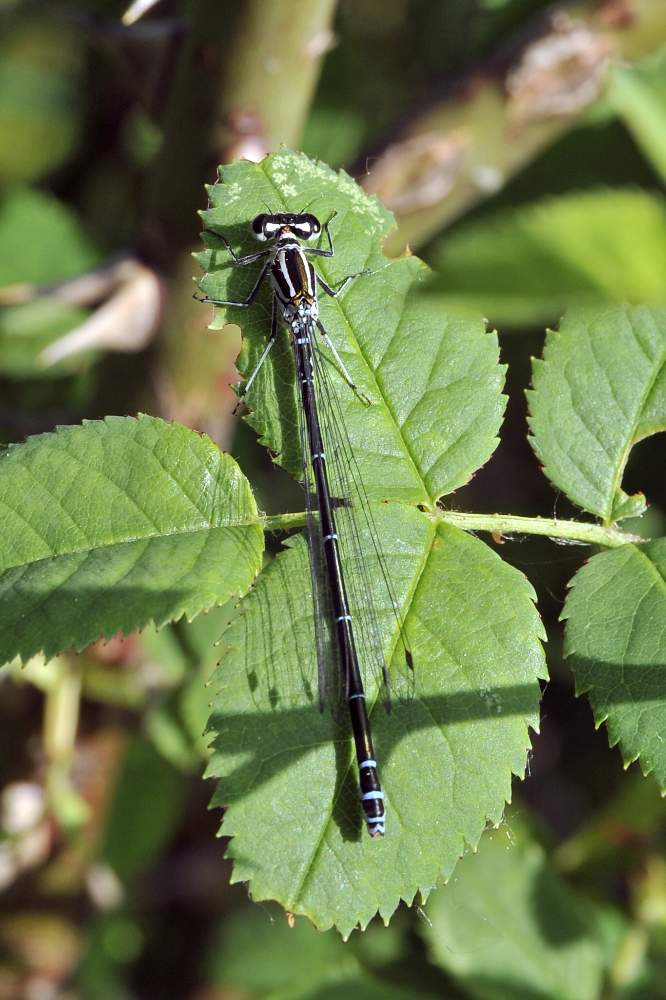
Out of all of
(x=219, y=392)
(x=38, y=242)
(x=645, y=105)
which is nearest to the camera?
(x=645, y=105)

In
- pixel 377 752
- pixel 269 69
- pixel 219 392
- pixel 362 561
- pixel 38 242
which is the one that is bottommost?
pixel 377 752

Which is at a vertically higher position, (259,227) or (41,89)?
(41,89)

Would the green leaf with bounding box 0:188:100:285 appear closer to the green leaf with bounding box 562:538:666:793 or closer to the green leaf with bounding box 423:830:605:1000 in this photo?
the green leaf with bounding box 423:830:605:1000

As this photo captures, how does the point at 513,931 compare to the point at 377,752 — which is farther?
the point at 513,931

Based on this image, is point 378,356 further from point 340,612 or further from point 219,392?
point 219,392

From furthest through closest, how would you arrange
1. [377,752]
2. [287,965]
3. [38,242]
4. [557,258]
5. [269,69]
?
[38,242] < [287,965] < [269,69] < [377,752] < [557,258]

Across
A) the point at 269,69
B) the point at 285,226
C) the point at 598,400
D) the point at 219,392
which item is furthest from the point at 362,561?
the point at 269,69

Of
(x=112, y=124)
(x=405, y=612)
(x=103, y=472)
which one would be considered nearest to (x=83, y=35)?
(x=112, y=124)
